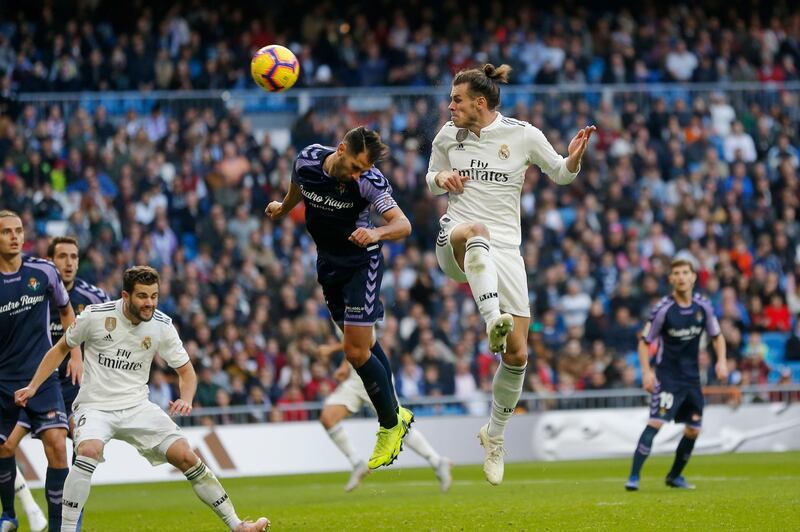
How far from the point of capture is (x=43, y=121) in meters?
23.4

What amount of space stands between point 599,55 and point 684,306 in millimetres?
13510

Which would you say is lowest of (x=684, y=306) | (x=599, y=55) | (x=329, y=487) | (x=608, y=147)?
(x=329, y=487)

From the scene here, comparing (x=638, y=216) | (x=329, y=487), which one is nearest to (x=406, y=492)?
(x=329, y=487)

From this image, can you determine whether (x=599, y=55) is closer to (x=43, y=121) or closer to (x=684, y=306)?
(x=43, y=121)

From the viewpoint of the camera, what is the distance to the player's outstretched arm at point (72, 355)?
12.0 m

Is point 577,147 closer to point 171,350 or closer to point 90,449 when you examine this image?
point 171,350

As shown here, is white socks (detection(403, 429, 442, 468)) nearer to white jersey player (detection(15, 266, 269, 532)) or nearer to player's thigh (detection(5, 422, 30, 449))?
player's thigh (detection(5, 422, 30, 449))

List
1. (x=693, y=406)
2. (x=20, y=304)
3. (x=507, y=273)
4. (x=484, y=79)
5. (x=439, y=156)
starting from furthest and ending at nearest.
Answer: (x=693, y=406) < (x=20, y=304) < (x=439, y=156) < (x=507, y=273) < (x=484, y=79)

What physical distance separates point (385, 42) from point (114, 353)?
57.1 feet

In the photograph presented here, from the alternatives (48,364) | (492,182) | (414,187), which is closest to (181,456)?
(48,364)

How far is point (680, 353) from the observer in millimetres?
15328

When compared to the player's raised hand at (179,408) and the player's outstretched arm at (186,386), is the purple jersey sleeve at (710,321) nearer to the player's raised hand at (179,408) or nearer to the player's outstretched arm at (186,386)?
the player's outstretched arm at (186,386)

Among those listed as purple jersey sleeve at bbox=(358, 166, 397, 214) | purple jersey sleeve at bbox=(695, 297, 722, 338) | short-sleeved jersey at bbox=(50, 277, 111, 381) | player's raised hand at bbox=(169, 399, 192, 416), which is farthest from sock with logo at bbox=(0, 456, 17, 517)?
purple jersey sleeve at bbox=(695, 297, 722, 338)

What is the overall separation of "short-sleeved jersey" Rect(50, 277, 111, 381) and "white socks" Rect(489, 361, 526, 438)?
382cm
